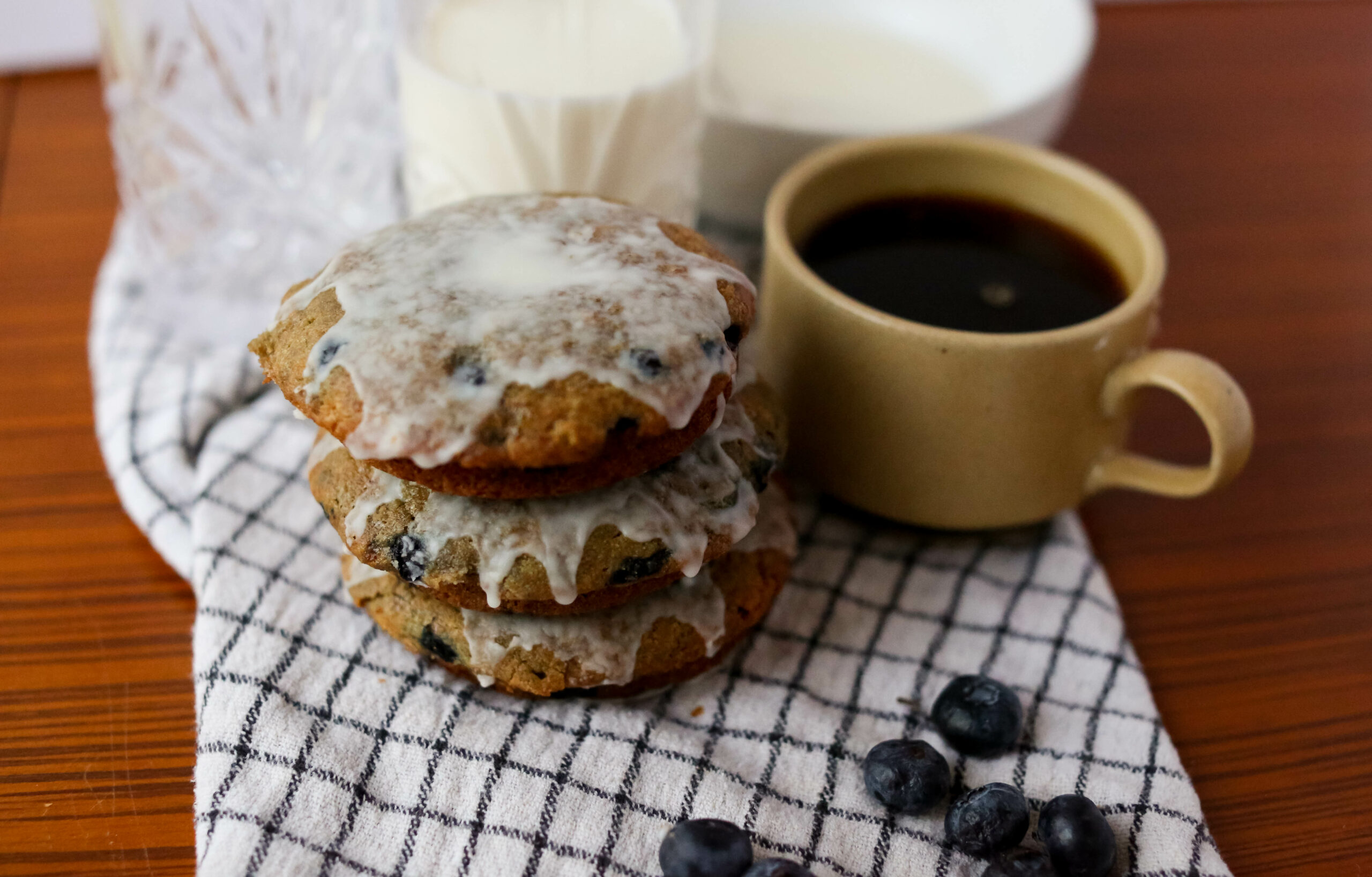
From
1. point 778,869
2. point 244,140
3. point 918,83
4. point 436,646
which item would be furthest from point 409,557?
point 918,83

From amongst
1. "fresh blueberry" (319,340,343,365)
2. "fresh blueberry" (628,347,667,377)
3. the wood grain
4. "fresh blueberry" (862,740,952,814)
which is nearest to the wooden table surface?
the wood grain

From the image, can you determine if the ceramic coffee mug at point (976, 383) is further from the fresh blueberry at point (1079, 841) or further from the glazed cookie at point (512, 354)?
the fresh blueberry at point (1079, 841)

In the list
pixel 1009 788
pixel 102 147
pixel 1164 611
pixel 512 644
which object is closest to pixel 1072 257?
pixel 1164 611

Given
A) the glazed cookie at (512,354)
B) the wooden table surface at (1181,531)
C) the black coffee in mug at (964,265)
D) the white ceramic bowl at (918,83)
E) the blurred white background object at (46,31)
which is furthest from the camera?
the blurred white background object at (46,31)

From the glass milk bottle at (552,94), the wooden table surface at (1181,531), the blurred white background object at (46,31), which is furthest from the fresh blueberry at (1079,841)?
the blurred white background object at (46,31)

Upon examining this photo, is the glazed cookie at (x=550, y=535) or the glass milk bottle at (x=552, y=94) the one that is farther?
the glass milk bottle at (x=552, y=94)

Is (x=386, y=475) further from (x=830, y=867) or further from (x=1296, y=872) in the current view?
(x=1296, y=872)

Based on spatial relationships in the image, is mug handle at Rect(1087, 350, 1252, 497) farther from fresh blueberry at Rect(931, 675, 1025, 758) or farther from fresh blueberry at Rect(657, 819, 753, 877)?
fresh blueberry at Rect(657, 819, 753, 877)
